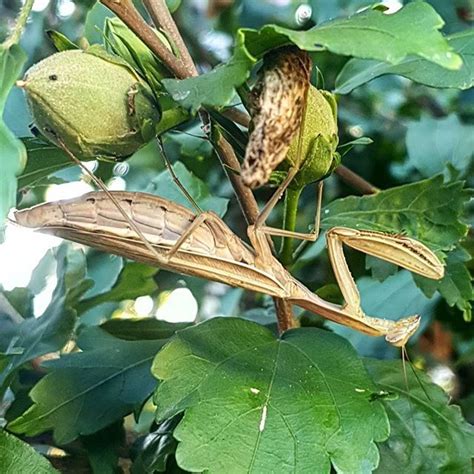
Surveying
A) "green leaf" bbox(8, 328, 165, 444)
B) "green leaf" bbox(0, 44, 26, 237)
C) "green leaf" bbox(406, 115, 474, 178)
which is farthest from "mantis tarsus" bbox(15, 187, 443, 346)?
"green leaf" bbox(406, 115, 474, 178)

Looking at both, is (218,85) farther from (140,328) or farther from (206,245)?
(140,328)

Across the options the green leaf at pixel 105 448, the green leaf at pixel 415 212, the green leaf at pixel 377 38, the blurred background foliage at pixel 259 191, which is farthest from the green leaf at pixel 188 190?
the green leaf at pixel 377 38

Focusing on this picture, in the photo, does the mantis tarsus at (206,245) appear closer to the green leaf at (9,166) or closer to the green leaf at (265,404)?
the green leaf at (265,404)

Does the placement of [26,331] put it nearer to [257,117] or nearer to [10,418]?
[10,418]

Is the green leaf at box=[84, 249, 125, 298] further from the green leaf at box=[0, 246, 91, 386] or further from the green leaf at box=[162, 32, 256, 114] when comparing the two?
the green leaf at box=[162, 32, 256, 114]

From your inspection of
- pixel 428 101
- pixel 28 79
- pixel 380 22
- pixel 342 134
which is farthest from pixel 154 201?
pixel 428 101

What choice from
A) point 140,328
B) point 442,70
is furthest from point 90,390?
point 442,70
